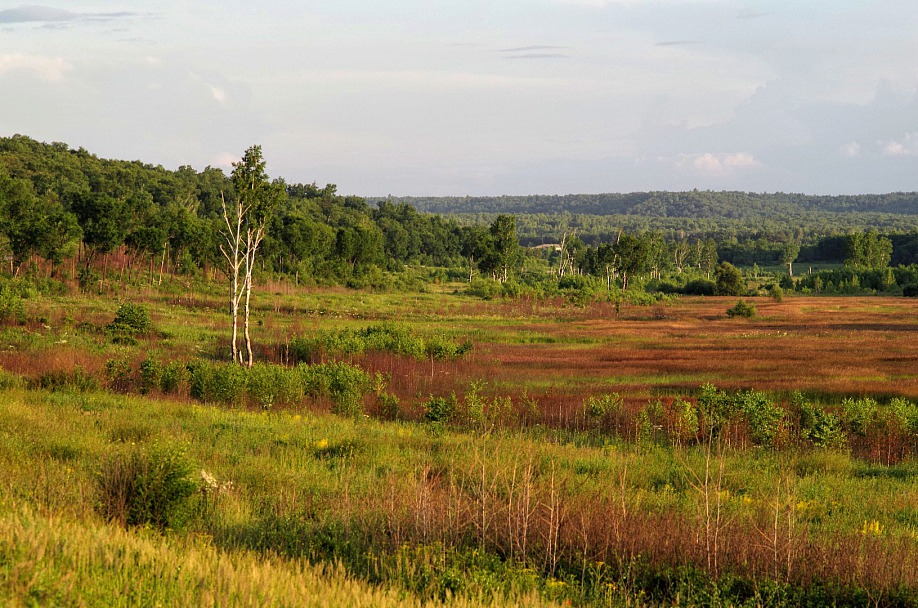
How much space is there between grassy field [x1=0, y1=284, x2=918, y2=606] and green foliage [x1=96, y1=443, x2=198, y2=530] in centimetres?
3

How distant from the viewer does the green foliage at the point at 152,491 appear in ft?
29.6

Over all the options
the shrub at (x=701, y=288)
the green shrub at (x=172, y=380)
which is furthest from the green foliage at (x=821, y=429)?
the shrub at (x=701, y=288)

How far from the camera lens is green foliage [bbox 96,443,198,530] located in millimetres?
9008

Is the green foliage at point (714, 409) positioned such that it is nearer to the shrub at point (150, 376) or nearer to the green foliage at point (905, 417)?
the green foliage at point (905, 417)

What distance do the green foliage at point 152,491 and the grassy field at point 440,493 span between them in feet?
0.10

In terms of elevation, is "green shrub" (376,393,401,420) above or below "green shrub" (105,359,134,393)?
below

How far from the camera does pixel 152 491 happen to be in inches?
359

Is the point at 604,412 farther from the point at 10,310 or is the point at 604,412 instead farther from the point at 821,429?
the point at 10,310

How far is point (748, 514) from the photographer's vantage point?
1019 centimetres

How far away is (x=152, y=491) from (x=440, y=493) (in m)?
3.55

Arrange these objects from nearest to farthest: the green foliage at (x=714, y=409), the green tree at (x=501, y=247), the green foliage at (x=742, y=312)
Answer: the green foliage at (x=714, y=409), the green foliage at (x=742, y=312), the green tree at (x=501, y=247)

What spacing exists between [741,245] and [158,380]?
576ft

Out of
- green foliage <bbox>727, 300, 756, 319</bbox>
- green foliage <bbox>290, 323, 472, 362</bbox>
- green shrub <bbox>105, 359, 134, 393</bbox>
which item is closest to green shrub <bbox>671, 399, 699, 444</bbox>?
green shrub <bbox>105, 359, 134, 393</bbox>

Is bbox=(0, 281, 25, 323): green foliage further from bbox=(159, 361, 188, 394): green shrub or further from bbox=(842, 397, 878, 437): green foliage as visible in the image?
bbox=(842, 397, 878, 437): green foliage
